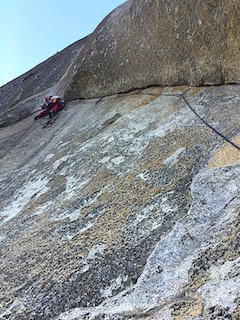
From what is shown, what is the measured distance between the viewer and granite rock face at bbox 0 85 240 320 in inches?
74.3

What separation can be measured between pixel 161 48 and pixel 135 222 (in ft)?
9.91

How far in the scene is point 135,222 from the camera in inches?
101

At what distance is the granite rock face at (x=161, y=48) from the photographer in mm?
3848

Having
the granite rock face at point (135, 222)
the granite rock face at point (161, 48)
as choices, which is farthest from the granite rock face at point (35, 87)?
the granite rock face at point (135, 222)

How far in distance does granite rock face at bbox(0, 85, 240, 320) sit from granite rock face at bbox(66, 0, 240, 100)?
1.00 ft

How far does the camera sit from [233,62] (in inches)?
148

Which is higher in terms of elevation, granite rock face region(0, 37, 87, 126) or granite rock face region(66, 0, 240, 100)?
granite rock face region(0, 37, 87, 126)

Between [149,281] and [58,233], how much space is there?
1100mm

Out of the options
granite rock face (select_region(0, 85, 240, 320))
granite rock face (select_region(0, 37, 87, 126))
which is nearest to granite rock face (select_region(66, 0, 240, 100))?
granite rock face (select_region(0, 85, 240, 320))

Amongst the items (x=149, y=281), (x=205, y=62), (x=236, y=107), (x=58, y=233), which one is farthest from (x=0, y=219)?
(x=205, y=62)

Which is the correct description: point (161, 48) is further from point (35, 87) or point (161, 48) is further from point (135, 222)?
point (35, 87)

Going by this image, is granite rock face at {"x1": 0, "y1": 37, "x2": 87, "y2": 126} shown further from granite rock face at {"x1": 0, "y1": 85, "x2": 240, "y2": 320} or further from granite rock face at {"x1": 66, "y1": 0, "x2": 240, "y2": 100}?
granite rock face at {"x1": 0, "y1": 85, "x2": 240, "y2": 320}

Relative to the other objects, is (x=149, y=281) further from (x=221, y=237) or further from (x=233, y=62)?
(x=233, y=62)

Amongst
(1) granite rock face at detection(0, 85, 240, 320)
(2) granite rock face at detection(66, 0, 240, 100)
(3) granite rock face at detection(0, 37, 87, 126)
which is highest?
(3) granite rock face at detection(0, 37, 87, 126)
